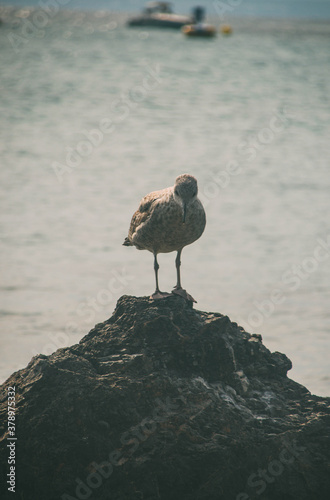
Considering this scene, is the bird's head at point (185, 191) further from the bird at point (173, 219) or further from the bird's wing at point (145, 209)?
the bird's wing at point (145, 209)

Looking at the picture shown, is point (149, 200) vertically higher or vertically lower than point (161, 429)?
higher

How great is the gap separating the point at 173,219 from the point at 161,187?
15716 mm

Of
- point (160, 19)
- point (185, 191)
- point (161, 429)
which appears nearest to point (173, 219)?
point (185, 191)

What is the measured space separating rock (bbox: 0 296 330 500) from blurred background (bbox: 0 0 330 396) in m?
5.31

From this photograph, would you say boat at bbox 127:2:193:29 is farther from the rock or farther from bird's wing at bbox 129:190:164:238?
the rock

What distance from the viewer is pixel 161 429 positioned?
569cm

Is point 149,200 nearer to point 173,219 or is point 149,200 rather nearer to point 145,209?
point 145,209

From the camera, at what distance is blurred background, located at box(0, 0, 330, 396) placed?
1426cm

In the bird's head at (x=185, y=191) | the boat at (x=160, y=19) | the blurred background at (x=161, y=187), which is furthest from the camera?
the boat at (x=160, y=19)

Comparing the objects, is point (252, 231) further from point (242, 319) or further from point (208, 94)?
point (208, 94)

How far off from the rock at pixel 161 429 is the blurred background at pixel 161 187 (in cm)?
531

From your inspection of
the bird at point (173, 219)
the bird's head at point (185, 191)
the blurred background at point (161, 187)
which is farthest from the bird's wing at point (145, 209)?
the blurred background at point (161, 187)

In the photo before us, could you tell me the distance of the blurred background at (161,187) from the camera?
1426 centimetres

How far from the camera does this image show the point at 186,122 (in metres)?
35.4
